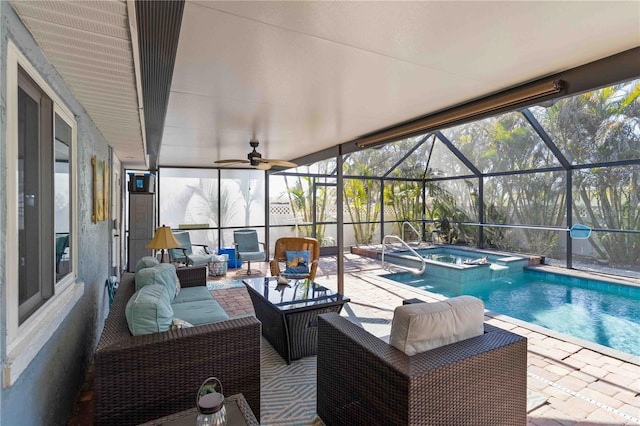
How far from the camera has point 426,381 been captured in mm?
1609

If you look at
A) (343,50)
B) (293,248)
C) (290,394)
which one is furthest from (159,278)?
(293,248)

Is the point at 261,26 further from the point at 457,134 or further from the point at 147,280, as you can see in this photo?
the point at 457,134

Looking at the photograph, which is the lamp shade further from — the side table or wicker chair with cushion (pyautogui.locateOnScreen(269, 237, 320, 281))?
the side table

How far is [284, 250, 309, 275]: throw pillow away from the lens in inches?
207

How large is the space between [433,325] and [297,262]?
3.68 metres

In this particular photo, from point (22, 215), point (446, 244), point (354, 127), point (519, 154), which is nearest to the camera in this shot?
point (22, 215)

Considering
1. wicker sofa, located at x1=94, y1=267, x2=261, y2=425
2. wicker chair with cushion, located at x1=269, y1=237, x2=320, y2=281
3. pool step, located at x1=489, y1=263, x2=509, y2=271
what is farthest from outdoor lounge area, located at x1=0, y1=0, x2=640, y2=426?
pool step, located at x1=489, y1=263, x2=509, y2=271

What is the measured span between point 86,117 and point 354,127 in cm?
277

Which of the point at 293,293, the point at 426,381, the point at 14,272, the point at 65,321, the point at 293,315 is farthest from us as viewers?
the point at 293,293

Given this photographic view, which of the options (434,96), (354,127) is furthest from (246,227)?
(434,96)

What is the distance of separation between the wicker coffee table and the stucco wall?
60.6 inches

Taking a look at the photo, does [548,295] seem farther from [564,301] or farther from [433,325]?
[433,325]

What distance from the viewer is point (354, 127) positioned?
13.5 feet

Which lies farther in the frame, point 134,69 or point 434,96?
point 434,96
